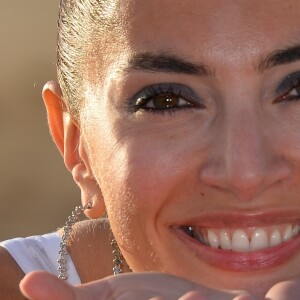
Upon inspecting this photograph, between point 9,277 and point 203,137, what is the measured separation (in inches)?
42.9

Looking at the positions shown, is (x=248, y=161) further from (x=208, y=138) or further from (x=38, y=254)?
(x=38, y=254)

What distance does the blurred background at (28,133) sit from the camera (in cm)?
586

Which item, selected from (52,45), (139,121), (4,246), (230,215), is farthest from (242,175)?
(52,45)

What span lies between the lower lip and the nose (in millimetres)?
170

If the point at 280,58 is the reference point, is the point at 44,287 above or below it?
below

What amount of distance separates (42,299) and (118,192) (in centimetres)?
98

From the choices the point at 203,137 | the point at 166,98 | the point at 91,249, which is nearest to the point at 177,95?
the point at 166,98

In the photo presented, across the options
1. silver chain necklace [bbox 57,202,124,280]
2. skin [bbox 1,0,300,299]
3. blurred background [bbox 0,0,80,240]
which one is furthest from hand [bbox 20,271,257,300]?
blurred background [bbox 0,0,80,240]

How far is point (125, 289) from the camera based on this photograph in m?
1.74

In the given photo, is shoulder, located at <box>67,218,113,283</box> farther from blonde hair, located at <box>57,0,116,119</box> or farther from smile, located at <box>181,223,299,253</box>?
smile, located at <box>181,223,299,253</box>

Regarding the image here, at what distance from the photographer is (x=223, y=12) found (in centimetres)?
235

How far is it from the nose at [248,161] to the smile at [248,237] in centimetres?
12

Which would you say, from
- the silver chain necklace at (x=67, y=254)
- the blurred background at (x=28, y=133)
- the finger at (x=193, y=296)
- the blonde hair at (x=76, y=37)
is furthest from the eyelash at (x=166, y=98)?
the blurred background at (x=28, y=133)

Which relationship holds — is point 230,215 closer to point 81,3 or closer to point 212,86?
point 212,86
